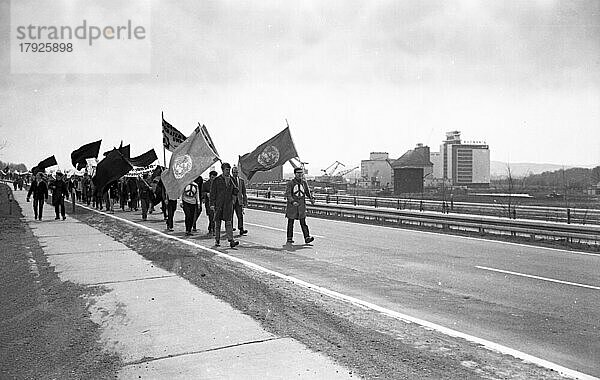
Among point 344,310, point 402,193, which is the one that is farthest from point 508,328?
point 402,193

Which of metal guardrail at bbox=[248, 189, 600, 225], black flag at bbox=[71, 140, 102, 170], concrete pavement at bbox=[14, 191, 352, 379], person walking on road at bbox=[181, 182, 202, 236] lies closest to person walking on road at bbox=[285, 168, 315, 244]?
person walking on road at bbox=[181, 182, 202, 236]

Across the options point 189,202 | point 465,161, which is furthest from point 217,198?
point 465,161

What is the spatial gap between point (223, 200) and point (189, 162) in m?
2.90

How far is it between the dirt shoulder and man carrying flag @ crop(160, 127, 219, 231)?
5.27m

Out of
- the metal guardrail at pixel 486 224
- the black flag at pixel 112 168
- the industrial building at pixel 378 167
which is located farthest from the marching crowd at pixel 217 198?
the industrial building at pixel 378 167

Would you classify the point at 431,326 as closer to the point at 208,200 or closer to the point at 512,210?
the point at 208,200

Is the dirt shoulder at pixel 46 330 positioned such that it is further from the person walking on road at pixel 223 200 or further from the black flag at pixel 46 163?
the black flag at pixel 46 163

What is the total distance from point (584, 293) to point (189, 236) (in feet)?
32.6

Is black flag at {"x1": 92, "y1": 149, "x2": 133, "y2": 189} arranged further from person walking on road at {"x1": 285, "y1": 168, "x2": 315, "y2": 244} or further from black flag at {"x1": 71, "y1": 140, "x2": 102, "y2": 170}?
person walking on road at {"x1": 285, "y1": 168, "x2": 315, "y2": 244}

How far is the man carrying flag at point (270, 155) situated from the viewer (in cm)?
2038

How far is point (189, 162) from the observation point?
15344mm

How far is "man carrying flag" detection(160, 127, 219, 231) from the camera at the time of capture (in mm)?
15125

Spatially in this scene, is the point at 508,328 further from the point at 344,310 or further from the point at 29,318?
the point at 29,318

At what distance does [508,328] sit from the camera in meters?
6.19
